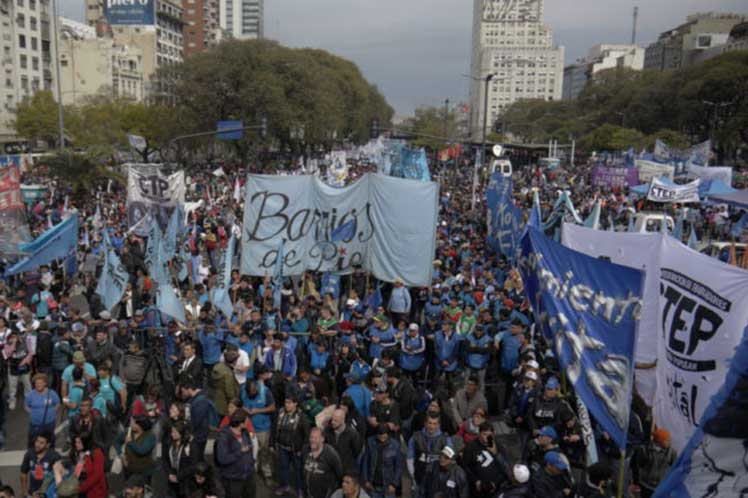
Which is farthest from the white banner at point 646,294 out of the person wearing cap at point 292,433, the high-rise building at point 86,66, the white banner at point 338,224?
the high-rise building at point 86,66

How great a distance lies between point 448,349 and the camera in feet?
29.3

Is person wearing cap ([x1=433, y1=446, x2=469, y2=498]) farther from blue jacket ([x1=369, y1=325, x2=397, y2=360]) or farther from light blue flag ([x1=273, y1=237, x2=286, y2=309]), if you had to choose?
light blue flag ([x1=273, y1=237, x2=286, y2=309])

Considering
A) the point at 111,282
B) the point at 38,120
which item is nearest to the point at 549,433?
the point at 111,282

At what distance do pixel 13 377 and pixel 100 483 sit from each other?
12.0 ft

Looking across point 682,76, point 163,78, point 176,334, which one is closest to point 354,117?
point 163,78

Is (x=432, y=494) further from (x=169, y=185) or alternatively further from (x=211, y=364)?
(x=169, y=185)

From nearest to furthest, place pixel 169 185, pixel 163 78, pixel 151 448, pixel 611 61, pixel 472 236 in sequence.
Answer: pixel 151 448, pixel 169 185, pixel 472 236, pixel 163 78, pixel 611 61

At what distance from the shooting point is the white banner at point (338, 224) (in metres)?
11.1

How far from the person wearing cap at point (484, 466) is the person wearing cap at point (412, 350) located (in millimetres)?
2704

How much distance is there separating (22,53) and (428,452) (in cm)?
7454

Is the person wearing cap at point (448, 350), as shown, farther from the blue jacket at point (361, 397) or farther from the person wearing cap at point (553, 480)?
the person wearing cap at point (553, 480)

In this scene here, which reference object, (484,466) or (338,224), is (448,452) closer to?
(484,466)

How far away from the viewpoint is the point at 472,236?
18781mm

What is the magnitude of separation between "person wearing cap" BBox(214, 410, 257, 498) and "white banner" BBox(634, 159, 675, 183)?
26.3 metres
